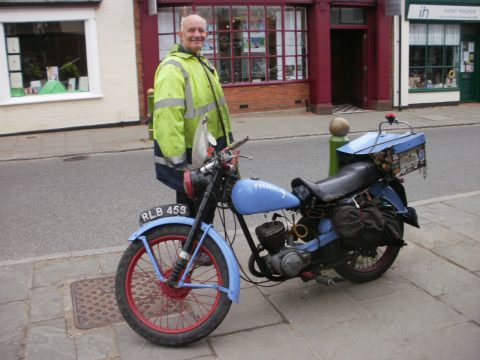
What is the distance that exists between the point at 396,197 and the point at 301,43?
1260 centimetres

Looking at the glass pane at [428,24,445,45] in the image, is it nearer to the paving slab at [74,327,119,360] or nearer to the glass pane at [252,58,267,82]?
the glass pane at [252,58,267,82]

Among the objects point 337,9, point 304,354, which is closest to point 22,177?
point 304,354

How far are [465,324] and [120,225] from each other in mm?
3838

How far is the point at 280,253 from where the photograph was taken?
3887 millimetres

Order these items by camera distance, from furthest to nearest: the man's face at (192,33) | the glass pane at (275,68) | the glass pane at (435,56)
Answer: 1. the glass pane at (435,56)
2. the glass pane at (275,68)
3. the man's face at (192,33)

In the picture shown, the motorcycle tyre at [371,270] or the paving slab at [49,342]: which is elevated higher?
the motorcycle tyre at [371,270]

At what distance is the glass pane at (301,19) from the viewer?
16.2 metres

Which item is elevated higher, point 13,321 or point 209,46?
point 209,46

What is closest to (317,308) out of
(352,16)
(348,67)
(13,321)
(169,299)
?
(169,299)

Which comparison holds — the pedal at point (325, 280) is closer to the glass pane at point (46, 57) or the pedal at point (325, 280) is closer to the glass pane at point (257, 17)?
the glass pane at point (46, 57)

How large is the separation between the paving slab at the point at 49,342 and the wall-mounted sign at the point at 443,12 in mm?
15578

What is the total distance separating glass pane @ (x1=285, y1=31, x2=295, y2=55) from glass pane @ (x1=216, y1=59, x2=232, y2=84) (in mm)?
1777

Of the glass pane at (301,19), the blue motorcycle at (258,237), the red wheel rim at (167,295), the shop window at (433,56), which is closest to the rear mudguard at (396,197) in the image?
the blue motorcycle at (258,237)

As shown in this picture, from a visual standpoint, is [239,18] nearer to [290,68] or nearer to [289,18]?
[289,18]
